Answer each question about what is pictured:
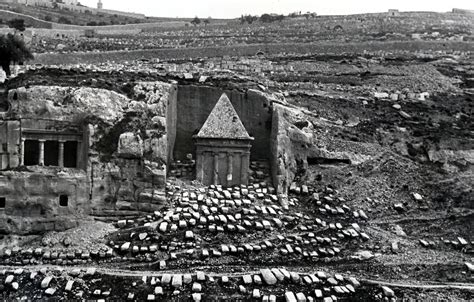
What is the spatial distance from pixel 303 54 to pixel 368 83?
13396 millimetres

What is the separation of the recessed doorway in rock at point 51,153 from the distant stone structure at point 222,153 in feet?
19.5

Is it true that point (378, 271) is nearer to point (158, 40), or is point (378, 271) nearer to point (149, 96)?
point (149, 96)

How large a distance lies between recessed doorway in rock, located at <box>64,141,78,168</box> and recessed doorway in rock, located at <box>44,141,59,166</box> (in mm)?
361

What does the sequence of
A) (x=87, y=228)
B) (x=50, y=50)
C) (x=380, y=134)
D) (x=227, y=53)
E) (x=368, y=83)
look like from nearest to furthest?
(x=87, y=228) → (x=380, y=134) → (x=368, y=83) → (x=50, y=50) → (x=227, y=53)

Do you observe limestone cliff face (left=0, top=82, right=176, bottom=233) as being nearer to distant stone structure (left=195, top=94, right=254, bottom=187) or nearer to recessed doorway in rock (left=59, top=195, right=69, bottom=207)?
recessed doorway in rock (left=59, top=195, right=69, bottom=207)

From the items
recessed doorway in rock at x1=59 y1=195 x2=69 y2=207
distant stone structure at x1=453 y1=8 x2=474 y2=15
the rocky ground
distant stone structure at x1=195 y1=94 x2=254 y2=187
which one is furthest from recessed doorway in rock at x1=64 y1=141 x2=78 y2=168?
distant stone structure at x1=453 y1=8 x2=474 y2=15

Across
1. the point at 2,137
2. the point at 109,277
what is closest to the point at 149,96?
the point at 2,137

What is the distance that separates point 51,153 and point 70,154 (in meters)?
0.78

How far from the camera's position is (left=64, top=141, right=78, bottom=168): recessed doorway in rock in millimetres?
23859

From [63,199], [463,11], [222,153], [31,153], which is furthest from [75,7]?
[63,199]

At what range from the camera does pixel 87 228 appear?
71.6ft

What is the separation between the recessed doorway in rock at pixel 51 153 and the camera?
2384cm

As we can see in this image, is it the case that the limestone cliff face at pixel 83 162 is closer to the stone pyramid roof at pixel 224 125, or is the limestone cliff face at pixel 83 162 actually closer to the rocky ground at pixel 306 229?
the rocky ground at pixel 306 229

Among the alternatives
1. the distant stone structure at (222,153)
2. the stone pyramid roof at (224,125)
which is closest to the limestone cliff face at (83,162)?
the distant stone structure at (222,153)
